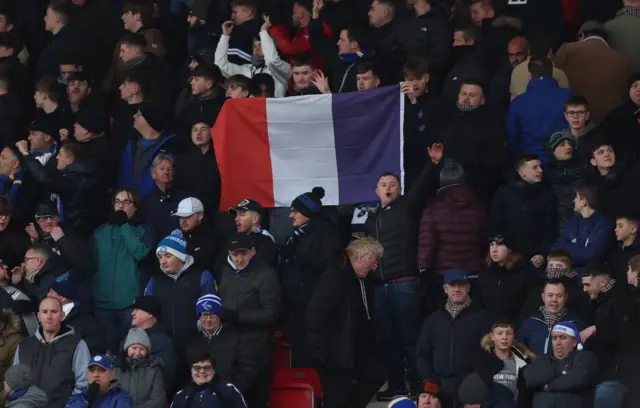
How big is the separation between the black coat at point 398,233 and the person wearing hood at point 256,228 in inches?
38.4

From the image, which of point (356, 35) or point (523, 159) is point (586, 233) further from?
point (356, 35)

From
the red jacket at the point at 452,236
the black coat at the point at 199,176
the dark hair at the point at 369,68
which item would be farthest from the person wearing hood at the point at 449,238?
the black coat at the point at 199,176

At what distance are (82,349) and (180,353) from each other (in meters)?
0.90

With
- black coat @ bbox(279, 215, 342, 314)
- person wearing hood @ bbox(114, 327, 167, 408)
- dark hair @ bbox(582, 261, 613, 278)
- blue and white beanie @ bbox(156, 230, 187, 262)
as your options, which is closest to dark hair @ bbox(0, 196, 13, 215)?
blue and white beanie @ bbox(156, 230, 187, 262)

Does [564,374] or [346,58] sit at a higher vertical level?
[346,58]

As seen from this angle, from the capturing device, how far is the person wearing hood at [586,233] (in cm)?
1780

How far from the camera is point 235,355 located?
17047 mm

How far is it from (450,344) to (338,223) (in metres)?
2.39

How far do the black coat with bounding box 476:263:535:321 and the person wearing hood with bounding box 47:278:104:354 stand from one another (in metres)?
3.34

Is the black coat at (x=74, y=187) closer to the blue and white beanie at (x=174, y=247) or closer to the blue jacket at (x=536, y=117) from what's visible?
the blue and white beanie at (x=174, y=247)

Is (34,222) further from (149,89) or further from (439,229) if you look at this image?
(439,229)

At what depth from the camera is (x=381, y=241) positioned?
60.2 ft

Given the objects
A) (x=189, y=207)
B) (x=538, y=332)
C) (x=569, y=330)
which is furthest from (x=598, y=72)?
(x=189, y=207)

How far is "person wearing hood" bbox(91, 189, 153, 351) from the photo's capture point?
18.5 m
